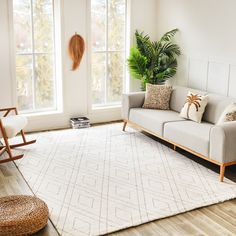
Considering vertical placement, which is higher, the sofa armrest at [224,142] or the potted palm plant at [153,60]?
the potted palm plant at [153,60]

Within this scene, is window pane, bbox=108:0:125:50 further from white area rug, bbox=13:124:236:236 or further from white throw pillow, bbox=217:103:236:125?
white throw pillow, bbox=217:103:236:125

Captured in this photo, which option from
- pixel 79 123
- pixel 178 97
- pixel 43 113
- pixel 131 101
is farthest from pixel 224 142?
pixel 43 113

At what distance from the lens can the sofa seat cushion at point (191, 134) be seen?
4.36 m

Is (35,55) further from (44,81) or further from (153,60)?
(153,60)

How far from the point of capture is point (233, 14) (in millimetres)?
5145

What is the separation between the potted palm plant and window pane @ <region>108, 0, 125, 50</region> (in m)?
0.31

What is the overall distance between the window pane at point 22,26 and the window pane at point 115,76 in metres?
1.38

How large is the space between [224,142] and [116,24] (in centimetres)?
324

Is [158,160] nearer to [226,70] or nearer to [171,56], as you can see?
[226,70]

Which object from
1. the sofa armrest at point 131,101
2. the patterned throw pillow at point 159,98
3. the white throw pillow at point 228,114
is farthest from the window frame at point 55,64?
the white throw pillow at point 228,114

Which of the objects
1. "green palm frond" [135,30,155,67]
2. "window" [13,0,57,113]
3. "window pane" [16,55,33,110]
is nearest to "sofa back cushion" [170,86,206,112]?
"green palm frond" [135,30,155,67]

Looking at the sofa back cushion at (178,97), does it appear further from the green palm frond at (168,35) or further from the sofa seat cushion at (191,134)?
the green palm frond at (168,35)

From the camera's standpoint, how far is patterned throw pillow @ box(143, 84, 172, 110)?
569 cm

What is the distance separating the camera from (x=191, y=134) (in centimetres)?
454
